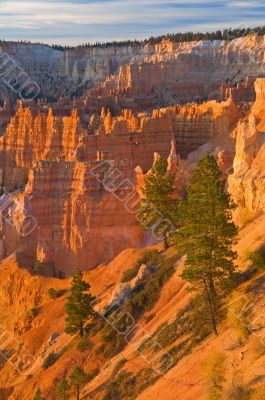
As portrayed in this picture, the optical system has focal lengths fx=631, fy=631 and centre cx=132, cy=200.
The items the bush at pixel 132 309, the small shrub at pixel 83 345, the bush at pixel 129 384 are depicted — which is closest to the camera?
the bush at pixel 129 384

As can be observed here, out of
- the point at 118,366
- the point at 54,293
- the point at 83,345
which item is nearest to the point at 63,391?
the point at 118,366

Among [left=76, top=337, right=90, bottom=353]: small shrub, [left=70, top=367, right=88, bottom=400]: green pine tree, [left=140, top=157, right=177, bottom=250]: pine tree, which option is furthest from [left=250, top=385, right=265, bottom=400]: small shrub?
[left=140, top=157, right=177, bottom=250]: pine tree

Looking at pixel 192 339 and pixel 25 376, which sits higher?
pixel 192 339

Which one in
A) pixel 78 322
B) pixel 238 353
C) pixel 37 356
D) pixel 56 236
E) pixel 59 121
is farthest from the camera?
pixel 59 121

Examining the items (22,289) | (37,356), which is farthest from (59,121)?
(37,356)

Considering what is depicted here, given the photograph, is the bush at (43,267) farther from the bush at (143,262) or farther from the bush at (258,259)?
the bush at (258,259)

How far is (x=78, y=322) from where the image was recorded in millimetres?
28031

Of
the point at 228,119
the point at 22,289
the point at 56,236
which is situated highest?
the point at 228,119

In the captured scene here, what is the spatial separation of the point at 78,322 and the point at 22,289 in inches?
360

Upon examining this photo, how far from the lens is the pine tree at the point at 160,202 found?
30188mm

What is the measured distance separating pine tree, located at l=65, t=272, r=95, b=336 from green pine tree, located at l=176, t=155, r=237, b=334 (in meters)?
7.54

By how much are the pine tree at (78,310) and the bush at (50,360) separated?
4.16ft

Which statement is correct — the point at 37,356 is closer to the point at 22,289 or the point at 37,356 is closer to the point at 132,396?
the point at 22,289

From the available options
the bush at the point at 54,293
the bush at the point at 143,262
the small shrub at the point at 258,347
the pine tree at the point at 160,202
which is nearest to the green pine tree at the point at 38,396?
the bush at the point at 143,262
